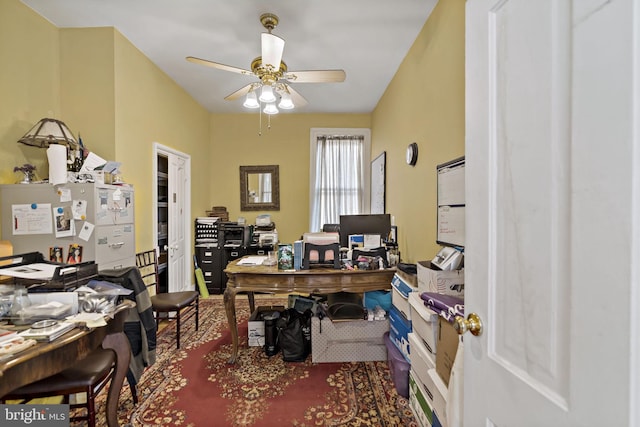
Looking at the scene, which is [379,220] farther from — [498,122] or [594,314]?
[594,314]

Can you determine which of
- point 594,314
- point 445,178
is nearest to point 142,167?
point 445,178

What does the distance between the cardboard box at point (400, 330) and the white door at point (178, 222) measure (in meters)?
3.03

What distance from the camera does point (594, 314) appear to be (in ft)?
1.58

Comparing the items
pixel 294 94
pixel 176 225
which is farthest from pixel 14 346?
pixel 176 225

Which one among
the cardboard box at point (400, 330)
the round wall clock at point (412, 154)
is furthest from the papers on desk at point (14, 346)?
the round wall clock at point (412, 154)

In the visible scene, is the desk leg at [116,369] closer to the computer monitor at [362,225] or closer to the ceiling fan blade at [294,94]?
the computer monitor at [362,225]

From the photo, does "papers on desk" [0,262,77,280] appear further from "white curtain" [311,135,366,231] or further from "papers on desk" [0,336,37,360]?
"white curtain" [311,135,366,231]

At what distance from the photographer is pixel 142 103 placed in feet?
10.1

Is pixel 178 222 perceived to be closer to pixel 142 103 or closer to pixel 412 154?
pixel 142 103

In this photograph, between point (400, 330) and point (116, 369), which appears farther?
point (400, 330)

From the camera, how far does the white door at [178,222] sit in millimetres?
3797

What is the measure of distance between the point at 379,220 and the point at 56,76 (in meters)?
3.38

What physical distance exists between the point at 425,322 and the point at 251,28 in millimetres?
2842

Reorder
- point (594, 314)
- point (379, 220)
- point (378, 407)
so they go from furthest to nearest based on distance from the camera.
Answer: point (379, 220), point (378, 407), point (594, 314)
